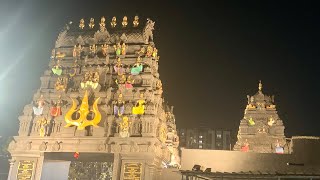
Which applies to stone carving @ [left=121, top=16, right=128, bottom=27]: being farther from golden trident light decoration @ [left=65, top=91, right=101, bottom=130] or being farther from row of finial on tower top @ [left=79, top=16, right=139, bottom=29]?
golden trident light decoration @ [left=65, top=91, right=101, bottom=130]

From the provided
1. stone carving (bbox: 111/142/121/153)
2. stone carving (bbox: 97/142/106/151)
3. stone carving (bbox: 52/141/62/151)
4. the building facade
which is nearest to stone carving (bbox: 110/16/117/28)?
stone carving (bbox: 97/142/106/151)

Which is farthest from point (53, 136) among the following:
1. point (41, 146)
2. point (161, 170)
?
point (161, 170)

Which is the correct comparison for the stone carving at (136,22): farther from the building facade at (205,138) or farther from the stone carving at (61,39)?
the building facade at (205,138)

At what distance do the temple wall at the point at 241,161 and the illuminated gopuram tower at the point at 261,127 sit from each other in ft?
80.1

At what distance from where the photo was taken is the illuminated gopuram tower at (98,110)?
35.6 m

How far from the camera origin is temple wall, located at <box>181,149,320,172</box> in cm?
3475

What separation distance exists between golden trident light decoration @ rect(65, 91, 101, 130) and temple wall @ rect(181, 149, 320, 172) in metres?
9.65

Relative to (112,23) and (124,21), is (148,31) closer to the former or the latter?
(124,21)

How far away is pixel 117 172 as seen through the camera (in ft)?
115

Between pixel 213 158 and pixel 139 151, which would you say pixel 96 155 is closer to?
pixel 139 151

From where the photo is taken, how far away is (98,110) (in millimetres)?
37562

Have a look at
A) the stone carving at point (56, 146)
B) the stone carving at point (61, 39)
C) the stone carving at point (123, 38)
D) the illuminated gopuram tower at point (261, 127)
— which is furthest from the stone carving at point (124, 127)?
the illuminated gopuram tower at point (261, 127)

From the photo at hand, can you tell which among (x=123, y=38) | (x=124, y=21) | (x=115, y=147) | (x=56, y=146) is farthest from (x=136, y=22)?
(x=56, y=146)

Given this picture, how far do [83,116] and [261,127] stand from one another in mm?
37136
